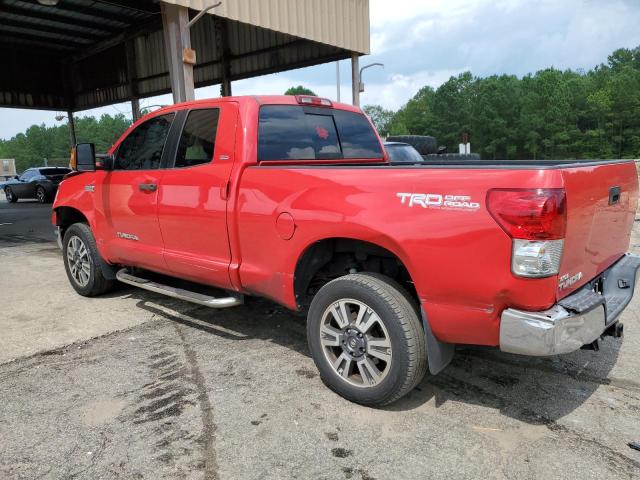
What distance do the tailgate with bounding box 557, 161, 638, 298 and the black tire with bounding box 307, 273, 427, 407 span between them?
83cm

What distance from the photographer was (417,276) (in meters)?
2.75

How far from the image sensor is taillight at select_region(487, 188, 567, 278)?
2.33 m

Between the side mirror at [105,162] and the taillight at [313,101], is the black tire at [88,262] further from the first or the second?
the taillight at [313,101]

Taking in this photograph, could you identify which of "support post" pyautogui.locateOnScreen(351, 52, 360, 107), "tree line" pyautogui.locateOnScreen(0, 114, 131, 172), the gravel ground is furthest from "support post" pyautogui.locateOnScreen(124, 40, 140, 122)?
"tree line" pyautogui.locateOnScreen(0, 114, 131, 172)

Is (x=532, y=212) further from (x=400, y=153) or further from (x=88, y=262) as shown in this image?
(x=400, y=153)

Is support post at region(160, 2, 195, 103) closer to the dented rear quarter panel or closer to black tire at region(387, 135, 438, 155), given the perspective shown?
black tire at region(387, 135, 438, 155)

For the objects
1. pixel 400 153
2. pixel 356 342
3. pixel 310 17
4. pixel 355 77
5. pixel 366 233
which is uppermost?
pixel 310 17

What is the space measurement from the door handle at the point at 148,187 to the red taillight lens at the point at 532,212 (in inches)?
117

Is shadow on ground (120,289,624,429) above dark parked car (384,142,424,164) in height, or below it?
below

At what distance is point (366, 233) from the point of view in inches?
114

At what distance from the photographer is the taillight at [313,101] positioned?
13.6 ft

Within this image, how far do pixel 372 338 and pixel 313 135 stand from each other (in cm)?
188

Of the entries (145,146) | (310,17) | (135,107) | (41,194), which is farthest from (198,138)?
(41,194)

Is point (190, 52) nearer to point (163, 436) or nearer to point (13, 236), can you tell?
point (13, 236)
